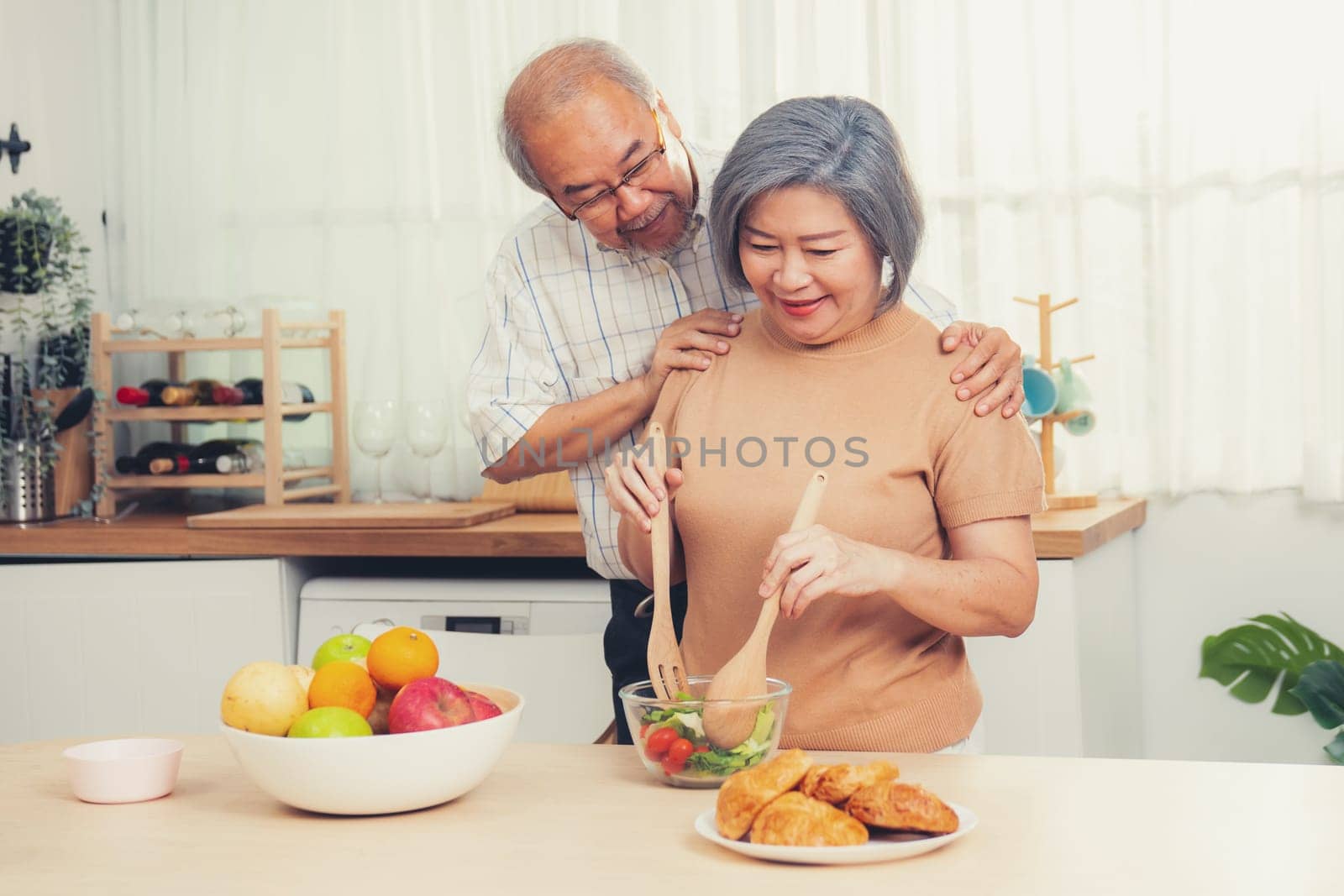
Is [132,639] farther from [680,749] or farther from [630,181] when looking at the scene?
[680,749]

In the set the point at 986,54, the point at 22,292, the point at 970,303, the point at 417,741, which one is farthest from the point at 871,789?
the point at 22,292

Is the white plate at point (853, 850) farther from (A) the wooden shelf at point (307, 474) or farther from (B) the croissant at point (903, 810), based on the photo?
(A) the wooden shelf at point (307, 474)

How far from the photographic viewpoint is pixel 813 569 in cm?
120

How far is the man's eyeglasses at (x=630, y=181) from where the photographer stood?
1581 millimetres

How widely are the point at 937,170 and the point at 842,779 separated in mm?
2011

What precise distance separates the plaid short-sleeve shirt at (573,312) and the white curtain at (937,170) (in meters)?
1.12

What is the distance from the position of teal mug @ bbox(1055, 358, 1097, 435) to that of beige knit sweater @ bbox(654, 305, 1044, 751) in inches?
47.7

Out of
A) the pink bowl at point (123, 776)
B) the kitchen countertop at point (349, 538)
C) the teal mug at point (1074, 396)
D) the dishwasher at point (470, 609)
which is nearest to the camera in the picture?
the pink bowl at point (123, 776)

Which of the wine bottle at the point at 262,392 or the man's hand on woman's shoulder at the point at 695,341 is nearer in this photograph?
the man's hand on woman's shoulder at the point at 695,341

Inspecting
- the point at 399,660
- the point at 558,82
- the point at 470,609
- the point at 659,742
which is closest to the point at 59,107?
the point at 470,609

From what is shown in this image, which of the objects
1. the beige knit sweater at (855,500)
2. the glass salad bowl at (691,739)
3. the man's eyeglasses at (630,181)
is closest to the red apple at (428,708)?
the glass salad bowl at (691,739)

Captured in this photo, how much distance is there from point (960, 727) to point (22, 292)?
2.27 meters

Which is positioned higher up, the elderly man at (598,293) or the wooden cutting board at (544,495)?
the elderly man at (598,293)

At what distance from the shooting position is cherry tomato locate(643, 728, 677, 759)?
1201mm
